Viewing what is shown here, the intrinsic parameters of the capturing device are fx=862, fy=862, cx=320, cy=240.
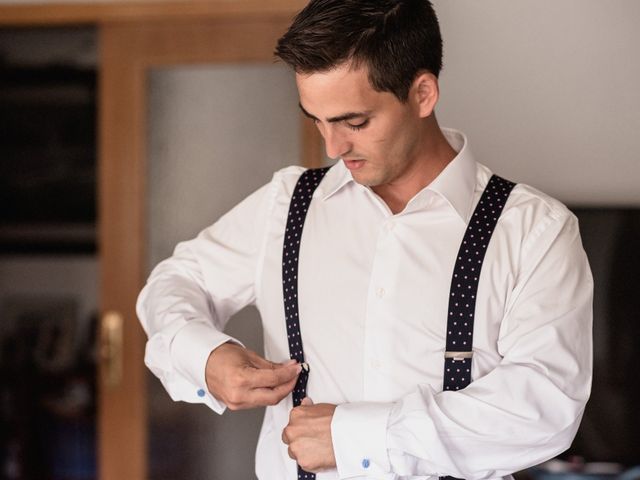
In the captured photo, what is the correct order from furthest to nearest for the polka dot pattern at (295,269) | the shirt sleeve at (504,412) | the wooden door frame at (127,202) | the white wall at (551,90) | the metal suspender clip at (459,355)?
1. the wooden door frame at (127,202)
2. the white wall at (551,90)
3. the polka dot pattern at (295,269)
4. the metal suspender clip at (459,355)
5. the shirt sleeve at (504,412)

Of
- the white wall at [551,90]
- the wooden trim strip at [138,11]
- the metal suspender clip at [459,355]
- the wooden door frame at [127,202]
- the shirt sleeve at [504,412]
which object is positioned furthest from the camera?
the wooden door frame at [127,202]

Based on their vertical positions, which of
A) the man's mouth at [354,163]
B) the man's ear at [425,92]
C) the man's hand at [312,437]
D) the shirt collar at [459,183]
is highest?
the man's ear at [425,92]

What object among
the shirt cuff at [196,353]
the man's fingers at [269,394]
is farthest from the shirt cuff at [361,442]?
the shirt cuff at [196,353]

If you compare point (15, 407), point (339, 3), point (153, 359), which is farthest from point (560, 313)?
point (15, 407)

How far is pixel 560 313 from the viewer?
118 cm

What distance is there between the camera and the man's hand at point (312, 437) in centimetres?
118

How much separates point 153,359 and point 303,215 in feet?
1.11

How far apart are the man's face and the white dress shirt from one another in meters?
0.10

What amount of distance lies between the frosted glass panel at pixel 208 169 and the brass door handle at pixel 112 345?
0.46ft

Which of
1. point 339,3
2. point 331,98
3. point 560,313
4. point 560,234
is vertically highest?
point 339,3

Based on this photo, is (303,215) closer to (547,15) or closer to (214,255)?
(214,255)

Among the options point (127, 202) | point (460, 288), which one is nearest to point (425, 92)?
point (460, 288)

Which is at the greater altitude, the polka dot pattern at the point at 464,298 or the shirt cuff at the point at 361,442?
the polka dot pattern at the point at 464,298

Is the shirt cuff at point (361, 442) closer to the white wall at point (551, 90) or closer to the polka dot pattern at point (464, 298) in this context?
the polka dot pattern at point (464, 298)
